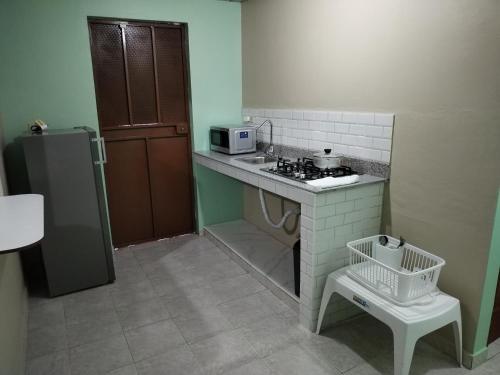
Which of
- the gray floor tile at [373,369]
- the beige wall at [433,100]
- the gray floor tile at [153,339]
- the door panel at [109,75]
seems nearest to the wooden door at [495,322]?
the beige wall at [433,100]

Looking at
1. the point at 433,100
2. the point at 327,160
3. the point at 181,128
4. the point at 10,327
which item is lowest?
the point at 10,327

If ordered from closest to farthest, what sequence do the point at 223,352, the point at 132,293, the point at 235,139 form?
the point at 223,352, the point at 132,293, the point at 235,139

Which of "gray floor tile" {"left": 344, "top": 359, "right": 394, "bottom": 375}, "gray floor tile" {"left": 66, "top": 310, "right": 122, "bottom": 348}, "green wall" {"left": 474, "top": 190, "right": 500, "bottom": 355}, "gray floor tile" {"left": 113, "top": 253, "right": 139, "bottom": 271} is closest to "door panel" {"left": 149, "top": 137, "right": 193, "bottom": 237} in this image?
"gray floor tile" {"left": 113, "top": 253, "right": 139, "bottom": 271}

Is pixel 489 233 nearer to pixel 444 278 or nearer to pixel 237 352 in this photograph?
pixel 444 278

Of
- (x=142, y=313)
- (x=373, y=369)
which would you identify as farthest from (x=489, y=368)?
(x=142, y=313)

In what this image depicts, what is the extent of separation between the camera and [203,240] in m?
3.96

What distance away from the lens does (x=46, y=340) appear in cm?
236

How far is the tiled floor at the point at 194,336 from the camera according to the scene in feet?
6.92

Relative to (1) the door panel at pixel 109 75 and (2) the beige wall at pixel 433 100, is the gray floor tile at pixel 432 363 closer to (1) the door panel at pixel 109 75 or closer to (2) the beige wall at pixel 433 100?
(2) the beige wall at pixel 433 100

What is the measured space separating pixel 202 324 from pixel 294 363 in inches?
27.6

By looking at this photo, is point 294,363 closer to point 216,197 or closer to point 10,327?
point 10,327

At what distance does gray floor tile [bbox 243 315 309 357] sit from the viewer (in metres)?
2.28

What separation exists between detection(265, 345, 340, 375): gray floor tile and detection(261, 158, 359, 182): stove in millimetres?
1074

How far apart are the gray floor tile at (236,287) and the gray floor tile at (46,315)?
1.14m
